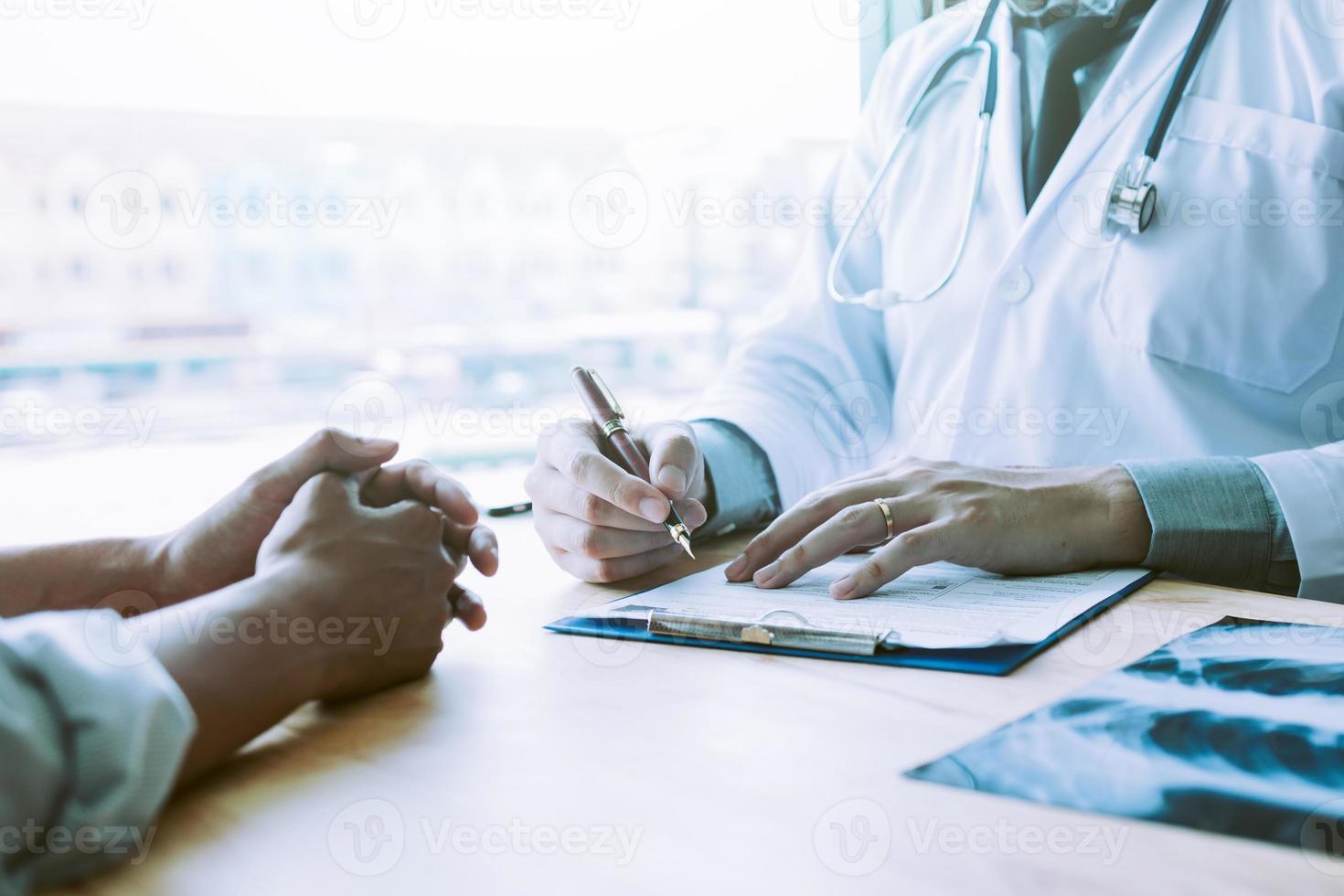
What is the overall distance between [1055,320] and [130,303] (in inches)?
60.8

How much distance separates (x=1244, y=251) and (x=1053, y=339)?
0.22 m

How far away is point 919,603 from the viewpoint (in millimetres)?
771

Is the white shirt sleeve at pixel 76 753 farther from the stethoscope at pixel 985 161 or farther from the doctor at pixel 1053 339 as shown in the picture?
the stethoscope at pixel 985 161

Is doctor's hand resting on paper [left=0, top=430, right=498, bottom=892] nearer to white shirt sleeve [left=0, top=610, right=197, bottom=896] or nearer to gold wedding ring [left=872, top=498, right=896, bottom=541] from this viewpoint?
white shirt sleeve [left=0, top=610, right=197, bottom=896]

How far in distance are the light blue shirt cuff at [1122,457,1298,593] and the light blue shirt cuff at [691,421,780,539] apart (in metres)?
0.40

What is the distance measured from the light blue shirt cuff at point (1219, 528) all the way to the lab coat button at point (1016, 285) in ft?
1.30

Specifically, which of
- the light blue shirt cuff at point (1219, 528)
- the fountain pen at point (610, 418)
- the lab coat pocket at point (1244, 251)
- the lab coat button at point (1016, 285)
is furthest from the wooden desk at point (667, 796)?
the lab coat button at point (1016, 285)

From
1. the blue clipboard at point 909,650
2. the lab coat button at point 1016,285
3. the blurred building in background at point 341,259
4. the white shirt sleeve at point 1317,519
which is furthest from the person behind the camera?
the blurred building in background at point 341,259

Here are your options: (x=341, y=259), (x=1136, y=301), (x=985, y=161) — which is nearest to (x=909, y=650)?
(x=1136, y=301)

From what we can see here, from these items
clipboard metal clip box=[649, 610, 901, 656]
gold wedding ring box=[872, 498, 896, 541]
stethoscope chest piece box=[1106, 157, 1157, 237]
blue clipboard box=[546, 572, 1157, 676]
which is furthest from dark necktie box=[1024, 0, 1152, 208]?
clipboard metal clip box=[649, 610, 901, 656]

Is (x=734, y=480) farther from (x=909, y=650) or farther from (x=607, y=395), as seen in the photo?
(x=909, y=650)

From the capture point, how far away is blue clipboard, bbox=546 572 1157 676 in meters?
0.63

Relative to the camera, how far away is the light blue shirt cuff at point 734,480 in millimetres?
1089

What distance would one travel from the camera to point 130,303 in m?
1.81
